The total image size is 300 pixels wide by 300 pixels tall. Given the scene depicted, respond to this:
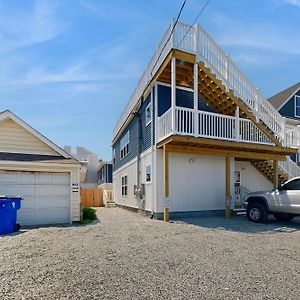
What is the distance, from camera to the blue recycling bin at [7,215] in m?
9.63

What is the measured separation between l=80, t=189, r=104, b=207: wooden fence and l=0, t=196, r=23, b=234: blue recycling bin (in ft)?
45.8

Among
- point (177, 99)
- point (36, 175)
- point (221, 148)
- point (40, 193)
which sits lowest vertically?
point (40, 193)

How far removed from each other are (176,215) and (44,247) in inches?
263

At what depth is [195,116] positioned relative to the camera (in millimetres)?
11484

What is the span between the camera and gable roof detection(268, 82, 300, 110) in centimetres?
2117

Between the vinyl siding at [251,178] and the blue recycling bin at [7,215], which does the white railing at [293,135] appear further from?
the blue recycling bin at [7,215]

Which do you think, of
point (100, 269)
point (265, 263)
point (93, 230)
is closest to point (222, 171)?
point (93, 230)

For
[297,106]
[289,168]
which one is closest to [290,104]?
[297,106]

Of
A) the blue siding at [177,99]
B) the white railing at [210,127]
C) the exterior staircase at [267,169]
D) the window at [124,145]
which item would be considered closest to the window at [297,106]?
the exterior staircase at [267,169]

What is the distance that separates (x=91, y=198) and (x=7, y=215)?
14.6 meters

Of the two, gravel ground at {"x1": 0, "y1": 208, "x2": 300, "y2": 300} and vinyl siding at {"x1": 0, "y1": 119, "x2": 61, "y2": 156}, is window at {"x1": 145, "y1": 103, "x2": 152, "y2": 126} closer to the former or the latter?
vinyl siding at {"x1": 0, "y1": 119, "x2": 61, "y2": 156}

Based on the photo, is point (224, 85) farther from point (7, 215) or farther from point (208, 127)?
A: point (7, 215)

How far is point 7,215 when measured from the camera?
9789 mm

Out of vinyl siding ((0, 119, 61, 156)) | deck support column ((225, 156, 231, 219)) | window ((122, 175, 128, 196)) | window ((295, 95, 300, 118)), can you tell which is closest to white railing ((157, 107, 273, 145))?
deck support column ((225, 156, 231, 219))
